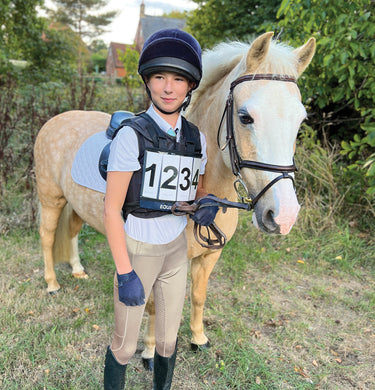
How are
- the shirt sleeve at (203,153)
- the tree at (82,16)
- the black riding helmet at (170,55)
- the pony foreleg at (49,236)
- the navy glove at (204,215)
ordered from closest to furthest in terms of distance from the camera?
the black riding helmet at (170,55)
the navy glove at (204,215)
the shirt sleeve at (203,153)
the pony foreleg at (49,236)
the tree at (82,16)

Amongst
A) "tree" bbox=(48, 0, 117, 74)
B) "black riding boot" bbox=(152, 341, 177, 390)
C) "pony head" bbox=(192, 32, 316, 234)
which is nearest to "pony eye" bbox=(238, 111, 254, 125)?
"pony head" bbox=(192, 32, 316, 234)

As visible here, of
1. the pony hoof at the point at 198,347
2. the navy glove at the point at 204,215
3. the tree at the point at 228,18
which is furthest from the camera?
the tree at the point at 228,18

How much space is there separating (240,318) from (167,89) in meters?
2.44

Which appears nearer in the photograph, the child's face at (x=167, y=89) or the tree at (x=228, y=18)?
the child's face at (x=167, y=89)

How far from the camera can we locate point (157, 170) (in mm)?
1510

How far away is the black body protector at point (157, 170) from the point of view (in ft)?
4.86

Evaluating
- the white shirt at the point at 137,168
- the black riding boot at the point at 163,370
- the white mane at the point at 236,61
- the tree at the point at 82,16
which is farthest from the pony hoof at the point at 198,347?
the tree at the point at 82,16

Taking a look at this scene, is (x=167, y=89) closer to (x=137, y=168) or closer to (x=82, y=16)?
(x=137, y=168)

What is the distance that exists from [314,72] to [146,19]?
33240 millimetres

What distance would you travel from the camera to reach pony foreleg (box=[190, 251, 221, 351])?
2.45 meters

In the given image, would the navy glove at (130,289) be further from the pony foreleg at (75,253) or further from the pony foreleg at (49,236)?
the pony foreleg at (75,253)

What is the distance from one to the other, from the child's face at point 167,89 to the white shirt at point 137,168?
0.07m

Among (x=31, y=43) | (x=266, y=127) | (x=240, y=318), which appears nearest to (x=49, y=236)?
(x=240, y=318)

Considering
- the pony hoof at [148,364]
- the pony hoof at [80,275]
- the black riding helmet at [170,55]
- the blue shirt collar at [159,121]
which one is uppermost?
the black riding helmet at [170,55]
